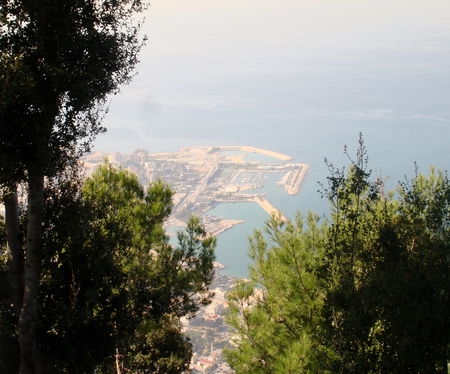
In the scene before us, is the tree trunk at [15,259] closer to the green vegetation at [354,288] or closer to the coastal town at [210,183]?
the green vegetation at [354,288]

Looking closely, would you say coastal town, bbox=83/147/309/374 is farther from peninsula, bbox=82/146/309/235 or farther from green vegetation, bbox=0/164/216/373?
green vegetation, bbox=0/164/216/373

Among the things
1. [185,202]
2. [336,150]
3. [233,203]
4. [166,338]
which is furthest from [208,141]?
[166,338]

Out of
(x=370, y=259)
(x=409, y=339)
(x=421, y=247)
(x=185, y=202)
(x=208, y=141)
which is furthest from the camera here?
(x=208, y=141)

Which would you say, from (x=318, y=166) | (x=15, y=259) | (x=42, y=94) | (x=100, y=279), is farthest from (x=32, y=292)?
(x=318, y=166)

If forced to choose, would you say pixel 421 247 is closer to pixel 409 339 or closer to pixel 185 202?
pixel 409 339

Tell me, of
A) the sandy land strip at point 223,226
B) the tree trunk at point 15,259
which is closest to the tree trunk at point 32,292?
the tree trunk at point 15,259

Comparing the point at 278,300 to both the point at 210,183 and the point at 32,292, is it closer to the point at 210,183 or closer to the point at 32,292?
the point at 32,292
